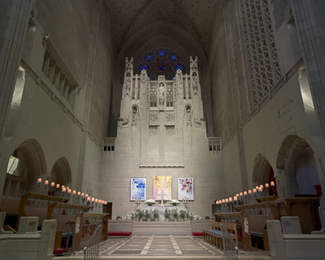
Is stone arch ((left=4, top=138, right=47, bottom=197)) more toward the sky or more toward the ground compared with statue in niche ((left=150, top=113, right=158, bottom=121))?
more toward the ground

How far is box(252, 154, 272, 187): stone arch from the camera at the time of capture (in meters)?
12.9

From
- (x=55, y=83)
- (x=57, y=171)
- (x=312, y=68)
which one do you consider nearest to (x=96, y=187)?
(x=57, y=171)

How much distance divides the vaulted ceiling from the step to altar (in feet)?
58.2

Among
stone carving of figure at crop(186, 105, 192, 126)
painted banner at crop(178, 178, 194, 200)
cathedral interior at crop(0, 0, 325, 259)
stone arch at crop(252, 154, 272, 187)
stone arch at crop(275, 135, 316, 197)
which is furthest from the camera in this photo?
stone carving of figure at crop(186, 105, 192, 126)

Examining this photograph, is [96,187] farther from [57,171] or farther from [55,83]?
[55,83]

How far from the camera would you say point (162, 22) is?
85.4 ft

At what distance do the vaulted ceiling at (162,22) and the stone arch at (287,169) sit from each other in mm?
15811

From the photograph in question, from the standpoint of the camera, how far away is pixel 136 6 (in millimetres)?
23656

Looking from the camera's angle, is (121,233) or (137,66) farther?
(137,66)

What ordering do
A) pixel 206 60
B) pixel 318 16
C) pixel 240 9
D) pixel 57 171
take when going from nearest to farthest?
pixel 318 16 < pixel 57 171 < pixel 240 9 < pixel 206 60

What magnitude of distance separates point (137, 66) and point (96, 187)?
1358 centimetres

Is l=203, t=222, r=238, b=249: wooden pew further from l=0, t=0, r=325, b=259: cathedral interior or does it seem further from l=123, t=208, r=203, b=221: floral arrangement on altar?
l=123, t=208, r=203, b=221: floral arrangement on altar

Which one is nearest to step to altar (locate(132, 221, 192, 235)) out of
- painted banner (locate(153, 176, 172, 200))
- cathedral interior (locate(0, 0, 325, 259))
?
cathedral interior (locate(0, 0, 325, 259))

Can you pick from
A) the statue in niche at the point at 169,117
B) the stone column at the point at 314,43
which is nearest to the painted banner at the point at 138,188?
the statue in niche at the point at 169,117
